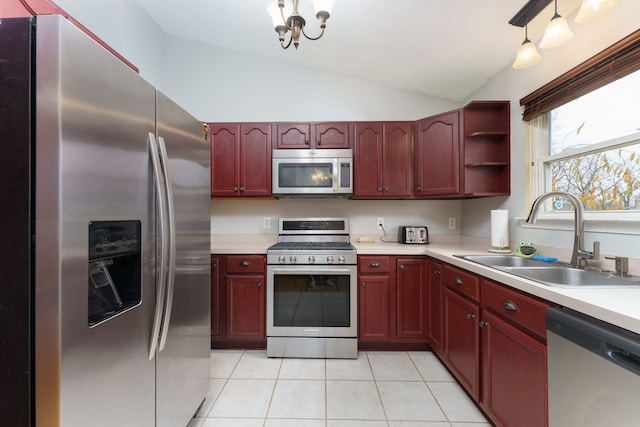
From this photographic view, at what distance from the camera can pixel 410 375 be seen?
1980 millimetres

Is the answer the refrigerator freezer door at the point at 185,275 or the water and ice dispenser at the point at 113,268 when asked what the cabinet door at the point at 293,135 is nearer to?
the refrigerator freezer door at the point at 185,275

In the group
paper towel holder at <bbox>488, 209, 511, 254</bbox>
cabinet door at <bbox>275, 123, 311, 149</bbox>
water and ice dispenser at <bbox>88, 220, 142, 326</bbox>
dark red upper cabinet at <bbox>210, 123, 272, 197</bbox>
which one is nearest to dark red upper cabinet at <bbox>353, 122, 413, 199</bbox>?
cabinet door at <bbox>275, 123, 311, 149</bbox>

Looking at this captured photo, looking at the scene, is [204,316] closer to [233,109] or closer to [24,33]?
[24,33]

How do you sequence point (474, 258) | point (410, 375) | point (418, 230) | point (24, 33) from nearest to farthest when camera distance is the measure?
1. point (24, 33)
2. point (474, 258)
3. point (410, 375)
4. point (418, 230)

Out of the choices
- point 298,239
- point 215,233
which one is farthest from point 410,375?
point 215,233

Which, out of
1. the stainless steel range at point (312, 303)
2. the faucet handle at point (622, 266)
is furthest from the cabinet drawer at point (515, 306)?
the stainless steel range at point (312, 303)

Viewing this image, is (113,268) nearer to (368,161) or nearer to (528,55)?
(368,161)

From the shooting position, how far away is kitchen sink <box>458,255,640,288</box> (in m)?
1.19

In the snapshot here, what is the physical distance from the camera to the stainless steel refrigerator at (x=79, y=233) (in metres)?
0.69

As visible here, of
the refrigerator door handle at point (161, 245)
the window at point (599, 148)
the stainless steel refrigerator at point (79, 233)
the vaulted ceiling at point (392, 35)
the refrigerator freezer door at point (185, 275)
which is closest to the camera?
the stainless steel refrigerator at point (79, 233)

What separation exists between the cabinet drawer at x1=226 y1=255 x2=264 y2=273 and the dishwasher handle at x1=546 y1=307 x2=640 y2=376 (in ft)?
6.15

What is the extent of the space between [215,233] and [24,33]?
2.31m

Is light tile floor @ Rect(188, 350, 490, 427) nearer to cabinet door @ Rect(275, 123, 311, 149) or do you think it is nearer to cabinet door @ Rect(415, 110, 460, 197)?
cabinet door @ Rect(415, 110, 460, 197)

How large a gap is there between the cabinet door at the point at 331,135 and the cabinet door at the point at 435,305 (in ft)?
4.36
